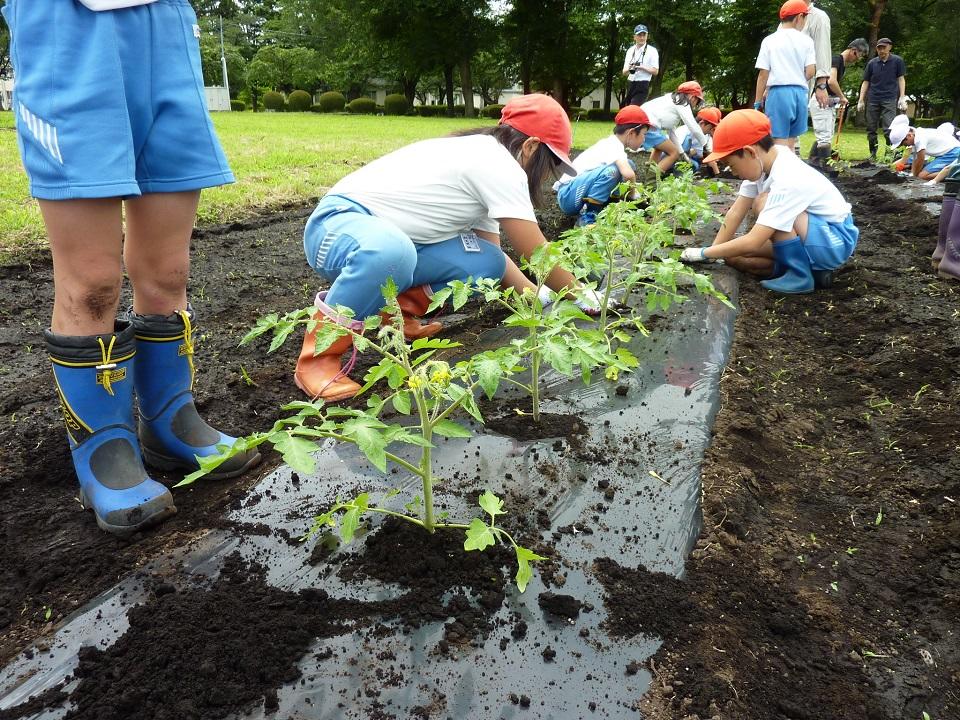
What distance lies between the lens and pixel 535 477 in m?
1.93

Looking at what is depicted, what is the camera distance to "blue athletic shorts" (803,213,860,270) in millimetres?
3896

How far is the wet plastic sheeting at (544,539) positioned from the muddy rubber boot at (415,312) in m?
0.79

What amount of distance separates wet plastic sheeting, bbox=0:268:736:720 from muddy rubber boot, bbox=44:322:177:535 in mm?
237

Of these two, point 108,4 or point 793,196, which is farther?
point 793,196

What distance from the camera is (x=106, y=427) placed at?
1.78 meters

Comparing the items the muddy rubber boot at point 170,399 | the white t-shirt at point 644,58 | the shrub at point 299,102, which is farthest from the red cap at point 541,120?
the shrub at point 299,102

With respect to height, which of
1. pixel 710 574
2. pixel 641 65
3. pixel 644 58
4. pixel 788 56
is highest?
pixel 644 58

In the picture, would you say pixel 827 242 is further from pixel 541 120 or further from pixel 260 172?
pixel 260 172

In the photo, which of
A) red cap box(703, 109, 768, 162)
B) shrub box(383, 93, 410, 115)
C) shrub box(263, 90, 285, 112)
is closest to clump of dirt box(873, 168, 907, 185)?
red cap box(703, 109, 768, 162)

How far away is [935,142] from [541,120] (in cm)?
726

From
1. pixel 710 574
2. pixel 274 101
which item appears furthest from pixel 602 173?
pixel 274 101

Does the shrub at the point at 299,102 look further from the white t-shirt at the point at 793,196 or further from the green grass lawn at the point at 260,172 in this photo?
the white t-shirt at the point at 793,196

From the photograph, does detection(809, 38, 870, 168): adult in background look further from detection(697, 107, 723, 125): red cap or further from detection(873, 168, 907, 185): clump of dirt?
detection(697, 107, 723, 125): red cap

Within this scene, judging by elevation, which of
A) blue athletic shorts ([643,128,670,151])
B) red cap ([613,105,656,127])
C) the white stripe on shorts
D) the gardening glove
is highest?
red cap ([613,105,656,127])
